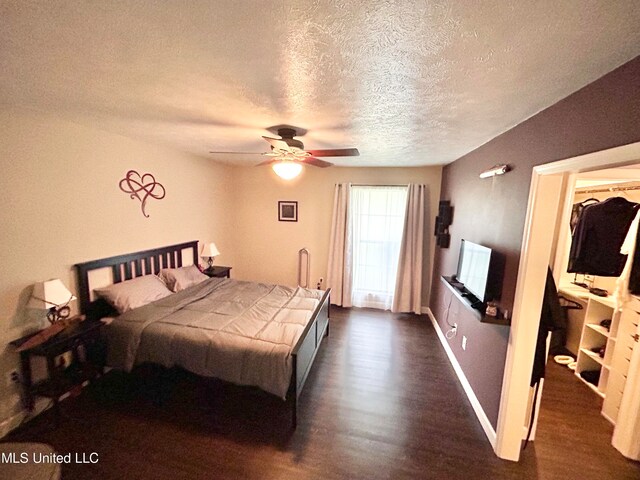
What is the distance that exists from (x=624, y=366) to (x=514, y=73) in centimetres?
277

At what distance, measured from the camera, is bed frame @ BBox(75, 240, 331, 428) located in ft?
6.69

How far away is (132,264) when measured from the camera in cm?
289

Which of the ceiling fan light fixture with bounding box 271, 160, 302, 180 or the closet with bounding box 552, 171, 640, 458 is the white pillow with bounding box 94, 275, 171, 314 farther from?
the closet with bounding box 552, 171, 640, 458

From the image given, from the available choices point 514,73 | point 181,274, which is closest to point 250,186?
point 181,274

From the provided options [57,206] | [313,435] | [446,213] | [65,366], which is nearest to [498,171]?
[446,213]

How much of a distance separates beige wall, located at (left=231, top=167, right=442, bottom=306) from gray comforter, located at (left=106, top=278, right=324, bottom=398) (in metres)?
1.98

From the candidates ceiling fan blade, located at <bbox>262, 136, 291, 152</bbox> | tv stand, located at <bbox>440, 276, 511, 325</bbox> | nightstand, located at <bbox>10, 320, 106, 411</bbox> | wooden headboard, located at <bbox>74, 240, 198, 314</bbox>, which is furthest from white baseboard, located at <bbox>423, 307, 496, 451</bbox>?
wooden headboard, located at <bbox>74, 240, 198, 314</bbox>

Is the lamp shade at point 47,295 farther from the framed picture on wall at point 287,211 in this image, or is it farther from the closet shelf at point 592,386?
the closet shelf at point 592,386

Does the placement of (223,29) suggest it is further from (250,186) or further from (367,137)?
(250,186)

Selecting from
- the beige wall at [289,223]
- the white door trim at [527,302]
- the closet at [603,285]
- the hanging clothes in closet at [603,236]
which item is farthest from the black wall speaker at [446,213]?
the white door trim at [527,302]

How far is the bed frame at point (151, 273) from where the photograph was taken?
204 cm

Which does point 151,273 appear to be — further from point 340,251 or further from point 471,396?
point 471,396

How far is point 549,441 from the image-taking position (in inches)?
78.7

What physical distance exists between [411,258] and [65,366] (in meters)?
4.36
